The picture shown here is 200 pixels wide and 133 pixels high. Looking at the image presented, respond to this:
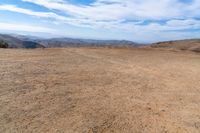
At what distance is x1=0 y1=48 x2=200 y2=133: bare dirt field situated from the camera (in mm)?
5230

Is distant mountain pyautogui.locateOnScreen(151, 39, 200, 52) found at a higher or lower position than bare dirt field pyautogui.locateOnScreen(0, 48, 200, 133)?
higher

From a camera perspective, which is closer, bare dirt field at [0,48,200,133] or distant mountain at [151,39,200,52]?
bare dirt field at [0,48,200,133]

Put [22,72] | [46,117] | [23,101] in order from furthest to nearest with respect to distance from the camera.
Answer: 1. [22,72]
2. [23,101]
3. [46,117]

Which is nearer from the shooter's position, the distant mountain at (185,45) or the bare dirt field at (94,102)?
the bare dirt field at (94,102)

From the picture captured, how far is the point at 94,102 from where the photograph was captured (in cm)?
670

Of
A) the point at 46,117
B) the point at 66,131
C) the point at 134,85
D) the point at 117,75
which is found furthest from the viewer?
the point at 117,75

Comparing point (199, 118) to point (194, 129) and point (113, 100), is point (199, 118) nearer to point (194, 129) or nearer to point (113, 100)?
point (194, 129)

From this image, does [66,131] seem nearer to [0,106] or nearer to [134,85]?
[0,106]

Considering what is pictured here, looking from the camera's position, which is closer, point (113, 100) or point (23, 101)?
point (23, 101)

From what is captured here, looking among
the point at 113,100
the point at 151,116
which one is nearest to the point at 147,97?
the point at 113,100

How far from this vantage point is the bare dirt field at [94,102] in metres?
5.23

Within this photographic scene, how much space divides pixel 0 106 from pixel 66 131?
1.88 m

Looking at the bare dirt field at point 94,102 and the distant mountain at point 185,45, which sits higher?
the distant mountain at point 185,45

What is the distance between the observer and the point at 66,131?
4867mm
